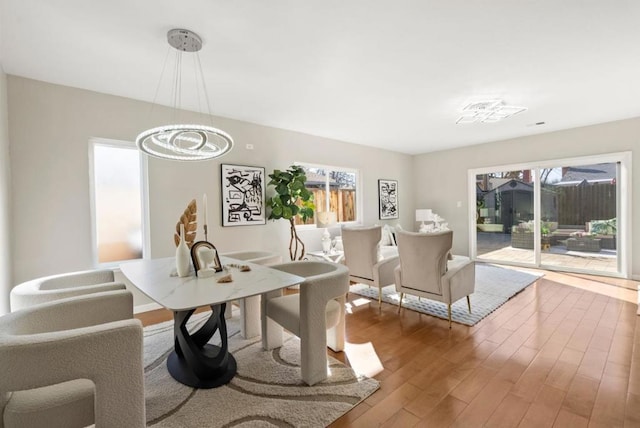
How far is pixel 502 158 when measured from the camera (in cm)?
584

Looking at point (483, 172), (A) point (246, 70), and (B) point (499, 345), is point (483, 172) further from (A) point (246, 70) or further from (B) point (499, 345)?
(A) point (246, 70)

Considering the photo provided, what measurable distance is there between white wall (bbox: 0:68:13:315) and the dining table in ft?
3.37

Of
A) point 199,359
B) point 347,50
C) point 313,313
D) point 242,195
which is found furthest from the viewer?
point 242,195

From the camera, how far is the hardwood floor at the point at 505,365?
67.1 inches

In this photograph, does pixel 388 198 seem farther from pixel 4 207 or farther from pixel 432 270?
pixel 4 207

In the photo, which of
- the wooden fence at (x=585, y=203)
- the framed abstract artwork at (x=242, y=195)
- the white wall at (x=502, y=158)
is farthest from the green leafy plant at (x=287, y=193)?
the wooden fence at (x=585, y=203)

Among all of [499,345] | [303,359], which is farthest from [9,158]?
[499,345]

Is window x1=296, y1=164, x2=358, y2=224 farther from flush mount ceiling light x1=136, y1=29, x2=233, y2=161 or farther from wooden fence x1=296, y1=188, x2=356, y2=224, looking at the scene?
flush mount ceiling light x1=136, y1=29, x2=233, y2=161

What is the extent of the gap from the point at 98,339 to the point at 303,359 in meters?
1.24

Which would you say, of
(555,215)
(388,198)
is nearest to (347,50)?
(388,198)

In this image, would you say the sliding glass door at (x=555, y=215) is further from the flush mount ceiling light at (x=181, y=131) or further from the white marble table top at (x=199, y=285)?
the flush mount ceiling light at (x=181, y=131)

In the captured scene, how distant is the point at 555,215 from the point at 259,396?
5.94m

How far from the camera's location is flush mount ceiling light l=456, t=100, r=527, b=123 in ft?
11.8

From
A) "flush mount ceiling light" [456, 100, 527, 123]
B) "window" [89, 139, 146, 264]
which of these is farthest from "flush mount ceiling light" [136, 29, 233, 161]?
"flush mount ceiling light" [456, 100, 527, 123]
